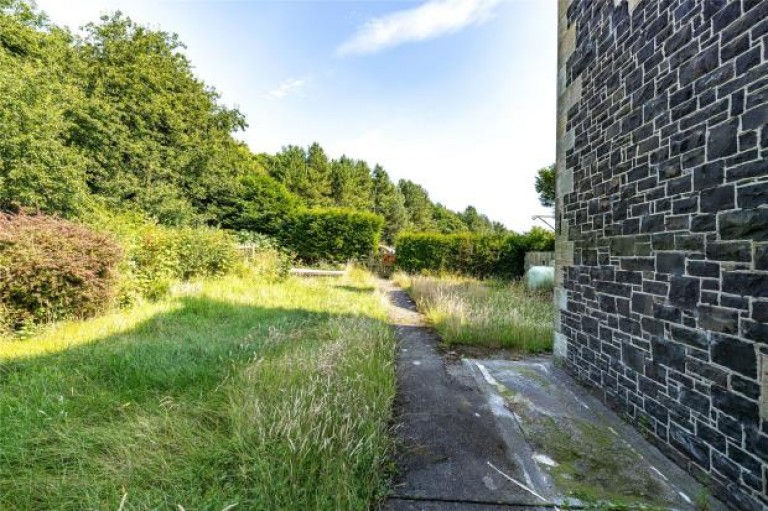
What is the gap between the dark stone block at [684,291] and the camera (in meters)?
2.25

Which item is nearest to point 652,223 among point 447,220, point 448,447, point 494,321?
point 448,447

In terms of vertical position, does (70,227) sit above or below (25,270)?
above

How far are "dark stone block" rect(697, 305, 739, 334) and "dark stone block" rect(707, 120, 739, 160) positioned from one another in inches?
37.2

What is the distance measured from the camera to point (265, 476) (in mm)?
1784

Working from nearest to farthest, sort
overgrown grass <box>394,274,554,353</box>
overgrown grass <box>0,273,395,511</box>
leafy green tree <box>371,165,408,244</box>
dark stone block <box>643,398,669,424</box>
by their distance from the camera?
overgrown grass <box>0,273,395,511</box> < dark stone block <box>643,398,669,424</box> < overgrown grass <box>394,274,554,353</box> < leafy green tree <box>371,165,408,244</box>

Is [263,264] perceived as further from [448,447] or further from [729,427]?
[729,427]

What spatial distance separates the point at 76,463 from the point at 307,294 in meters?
6.13

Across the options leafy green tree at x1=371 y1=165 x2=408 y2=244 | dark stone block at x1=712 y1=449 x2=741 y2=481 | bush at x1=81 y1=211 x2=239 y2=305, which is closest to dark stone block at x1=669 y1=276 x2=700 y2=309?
dark stone block at x1=712 y1=449 x2=741 y2=481

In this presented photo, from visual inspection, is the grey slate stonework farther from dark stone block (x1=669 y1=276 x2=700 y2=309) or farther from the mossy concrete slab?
the mossy concrete slab

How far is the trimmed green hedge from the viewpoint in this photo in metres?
12.3

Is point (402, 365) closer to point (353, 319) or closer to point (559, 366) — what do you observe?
point (353, 319)

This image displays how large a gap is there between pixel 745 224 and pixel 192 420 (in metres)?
3.69

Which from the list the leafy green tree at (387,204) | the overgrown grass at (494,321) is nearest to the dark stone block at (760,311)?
the overgrown grass at (494,321)

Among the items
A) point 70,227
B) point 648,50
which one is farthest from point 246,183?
point 648,50
